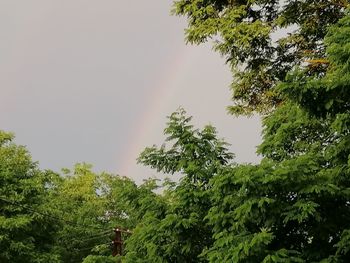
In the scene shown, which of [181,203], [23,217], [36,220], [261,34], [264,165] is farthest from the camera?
[36,220]

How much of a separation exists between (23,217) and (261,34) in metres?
14.1

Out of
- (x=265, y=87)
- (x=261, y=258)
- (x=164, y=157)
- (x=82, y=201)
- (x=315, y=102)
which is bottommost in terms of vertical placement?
(x=261, y=258)

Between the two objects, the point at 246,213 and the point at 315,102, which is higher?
the point at 315,102

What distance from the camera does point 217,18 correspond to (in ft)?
46.7

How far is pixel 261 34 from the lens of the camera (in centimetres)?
1375

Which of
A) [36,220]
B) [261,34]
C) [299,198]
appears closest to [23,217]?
[36,220]

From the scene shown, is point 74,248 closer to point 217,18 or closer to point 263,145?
point 217,18

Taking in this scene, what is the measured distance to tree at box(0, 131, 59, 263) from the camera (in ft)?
70.8

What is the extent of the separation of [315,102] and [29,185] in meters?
19.4

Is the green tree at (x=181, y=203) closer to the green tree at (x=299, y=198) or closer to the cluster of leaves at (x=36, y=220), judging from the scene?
the green tree at (x=299, y=198)

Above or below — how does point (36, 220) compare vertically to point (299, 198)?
above

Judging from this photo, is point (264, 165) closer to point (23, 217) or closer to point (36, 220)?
point (23, 217)

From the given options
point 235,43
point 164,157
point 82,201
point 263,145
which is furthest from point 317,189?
point 82,201

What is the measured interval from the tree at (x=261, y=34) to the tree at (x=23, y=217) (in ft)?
39.8
